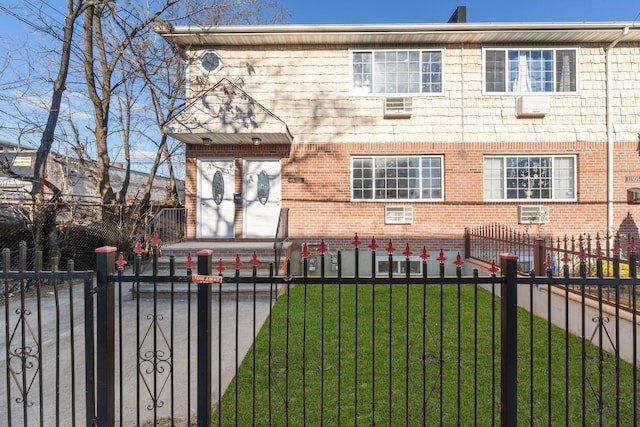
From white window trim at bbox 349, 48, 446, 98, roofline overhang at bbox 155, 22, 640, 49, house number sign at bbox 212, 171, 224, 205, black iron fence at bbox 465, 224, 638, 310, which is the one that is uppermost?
roofline overhang at bbox 155, 22, 640, 49

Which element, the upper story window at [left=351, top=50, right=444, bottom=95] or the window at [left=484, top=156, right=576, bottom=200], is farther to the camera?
the upper story window at [left=351, top=50, right=444, bottom=95]

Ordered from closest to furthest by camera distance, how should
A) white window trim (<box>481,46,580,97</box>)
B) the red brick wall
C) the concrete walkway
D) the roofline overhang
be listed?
the concrete walkway
the roofline overhang
the red brick wall
white window trim (<box>481,46,580,97</box>)

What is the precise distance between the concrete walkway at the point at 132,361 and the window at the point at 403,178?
15.2 feet

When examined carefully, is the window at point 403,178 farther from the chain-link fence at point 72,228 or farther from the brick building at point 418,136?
the chain-link fence at point 72,228

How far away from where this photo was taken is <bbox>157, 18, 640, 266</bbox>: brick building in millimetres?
9352

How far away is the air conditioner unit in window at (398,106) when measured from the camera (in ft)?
30.9

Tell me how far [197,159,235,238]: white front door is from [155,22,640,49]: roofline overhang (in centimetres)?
329

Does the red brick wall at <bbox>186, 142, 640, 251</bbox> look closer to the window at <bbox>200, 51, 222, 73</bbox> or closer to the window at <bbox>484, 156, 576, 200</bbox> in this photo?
the window at <bbox>484, 156, 576, 200</bbox>

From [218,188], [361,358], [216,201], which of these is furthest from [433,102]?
[361,358]

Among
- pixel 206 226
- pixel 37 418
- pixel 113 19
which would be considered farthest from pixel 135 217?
pixel 37 418

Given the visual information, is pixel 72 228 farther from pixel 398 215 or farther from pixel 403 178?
pixel 403 178

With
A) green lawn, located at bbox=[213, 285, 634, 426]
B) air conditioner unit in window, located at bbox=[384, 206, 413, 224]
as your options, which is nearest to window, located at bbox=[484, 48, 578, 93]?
air conditioner unit in window, located at bbox=[384, 206, 413, 224]

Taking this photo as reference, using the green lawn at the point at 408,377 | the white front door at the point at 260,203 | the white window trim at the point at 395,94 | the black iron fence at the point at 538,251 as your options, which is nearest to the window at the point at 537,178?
the black iron fence at the point at 538,251

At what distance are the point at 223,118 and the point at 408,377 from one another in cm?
700
